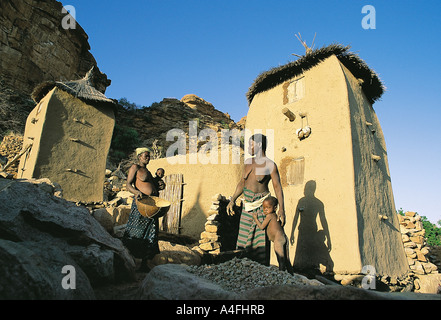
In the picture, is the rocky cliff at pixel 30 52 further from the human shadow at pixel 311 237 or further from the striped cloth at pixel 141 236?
the human shadow at pixel 311 237

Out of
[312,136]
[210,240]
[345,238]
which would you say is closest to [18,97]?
[210,240]

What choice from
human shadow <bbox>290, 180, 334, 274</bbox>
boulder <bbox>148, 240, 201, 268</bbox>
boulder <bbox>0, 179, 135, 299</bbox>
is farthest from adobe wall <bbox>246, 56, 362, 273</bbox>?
boulder <bbox>0, 179, 135, 299</bbox>

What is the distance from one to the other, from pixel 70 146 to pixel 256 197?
7.50 metres

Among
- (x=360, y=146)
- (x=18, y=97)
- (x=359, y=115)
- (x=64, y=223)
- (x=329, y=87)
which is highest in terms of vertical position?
(x=18, y=97)

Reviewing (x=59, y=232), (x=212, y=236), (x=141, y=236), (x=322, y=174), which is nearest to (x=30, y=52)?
(x=212, y=236)

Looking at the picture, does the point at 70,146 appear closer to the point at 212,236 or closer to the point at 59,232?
the point at 212,236

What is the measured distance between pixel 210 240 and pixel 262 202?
7.31 ft

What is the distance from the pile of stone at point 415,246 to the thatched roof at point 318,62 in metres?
3.94
